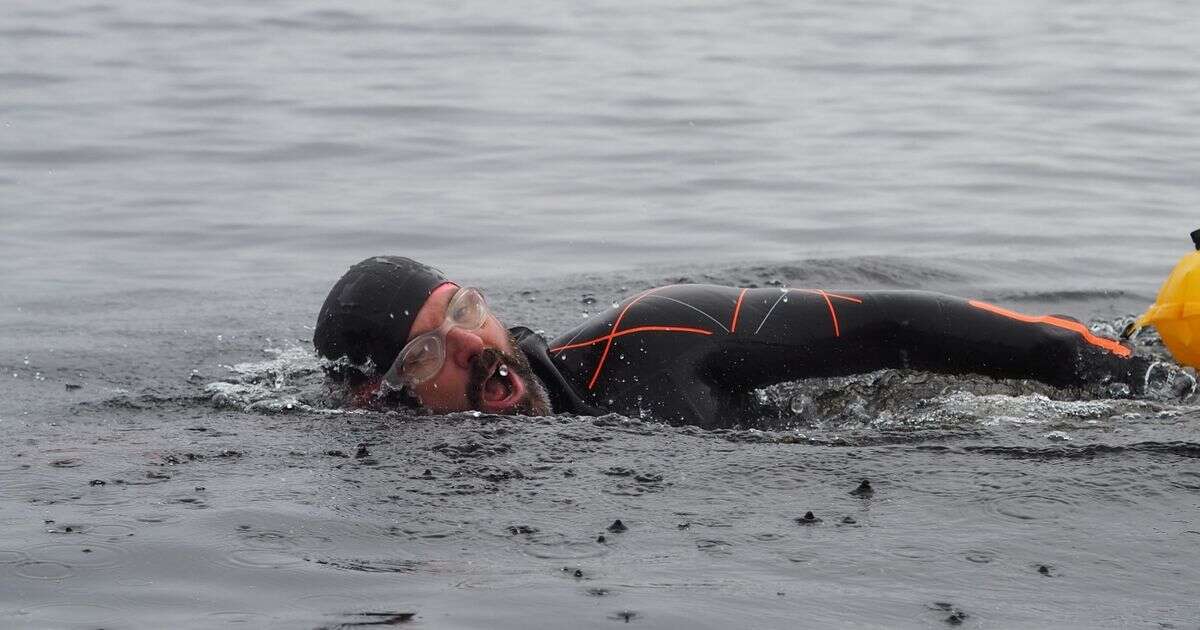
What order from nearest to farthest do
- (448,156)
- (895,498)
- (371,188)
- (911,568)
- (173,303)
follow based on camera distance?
(911,568) < (895,498) < (173,303) < (371,188) < (448,156)

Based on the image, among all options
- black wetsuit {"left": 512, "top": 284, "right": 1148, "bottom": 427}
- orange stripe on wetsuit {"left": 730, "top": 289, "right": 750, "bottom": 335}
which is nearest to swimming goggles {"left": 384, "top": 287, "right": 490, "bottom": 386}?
black wetsuit {"left": 512, "top": 284, "right": 1148, "bottom": 427}

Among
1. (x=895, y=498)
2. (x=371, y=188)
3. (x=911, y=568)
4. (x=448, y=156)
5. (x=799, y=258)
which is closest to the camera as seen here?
(x=911, y=568)

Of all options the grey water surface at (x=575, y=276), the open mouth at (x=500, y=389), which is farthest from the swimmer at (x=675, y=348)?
the grey water surface at (x=575, y=276)

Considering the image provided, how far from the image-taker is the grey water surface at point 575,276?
3920 millimetres

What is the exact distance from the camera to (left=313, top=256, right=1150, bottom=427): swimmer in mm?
5227

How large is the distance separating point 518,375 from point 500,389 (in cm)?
7

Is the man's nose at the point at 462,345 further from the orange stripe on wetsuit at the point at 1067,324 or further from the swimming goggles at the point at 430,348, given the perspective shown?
the orange stripe on wetsuit at the point at 1067,324

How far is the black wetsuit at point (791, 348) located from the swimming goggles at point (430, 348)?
11.4 inches

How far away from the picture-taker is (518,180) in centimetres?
1111

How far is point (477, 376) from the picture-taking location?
206 inches

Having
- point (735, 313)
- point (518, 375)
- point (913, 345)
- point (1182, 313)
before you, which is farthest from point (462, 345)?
point (1182, 313)

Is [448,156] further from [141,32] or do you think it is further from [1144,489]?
[1144,489]

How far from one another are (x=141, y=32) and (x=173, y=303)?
9432 millimetres

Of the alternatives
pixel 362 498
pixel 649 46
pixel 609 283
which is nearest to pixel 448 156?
pixel 609 283
